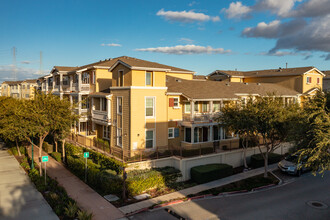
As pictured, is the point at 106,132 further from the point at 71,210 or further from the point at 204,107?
the point at 71,210

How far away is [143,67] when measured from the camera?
2439 cm

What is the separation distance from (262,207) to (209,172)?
574 cm

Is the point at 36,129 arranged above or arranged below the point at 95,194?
above

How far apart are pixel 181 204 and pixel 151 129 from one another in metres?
9.44

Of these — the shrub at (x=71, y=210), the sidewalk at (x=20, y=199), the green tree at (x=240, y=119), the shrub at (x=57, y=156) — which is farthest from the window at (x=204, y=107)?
the sidewalk at (x=20, y=199)

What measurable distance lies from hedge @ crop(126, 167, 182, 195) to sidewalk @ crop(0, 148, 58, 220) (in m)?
5.61

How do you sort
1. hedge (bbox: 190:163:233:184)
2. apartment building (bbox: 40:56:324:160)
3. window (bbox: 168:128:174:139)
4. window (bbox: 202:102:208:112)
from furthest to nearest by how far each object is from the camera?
window (bbox: 202:102:208:112)
window (bbox: 168:128:174:139)
apartment building (bbox: 40:56:324:160)
hedge (bbox: 190:163:233:184)

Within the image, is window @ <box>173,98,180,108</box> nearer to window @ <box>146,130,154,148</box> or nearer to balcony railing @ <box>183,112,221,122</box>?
balcony railing @ <box>183,112,221,122</box>

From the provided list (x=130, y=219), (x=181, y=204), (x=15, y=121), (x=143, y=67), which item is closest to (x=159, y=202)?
(x=181, y=204)

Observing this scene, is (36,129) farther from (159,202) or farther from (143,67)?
(159,202)

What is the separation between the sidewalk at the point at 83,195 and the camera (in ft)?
51.7

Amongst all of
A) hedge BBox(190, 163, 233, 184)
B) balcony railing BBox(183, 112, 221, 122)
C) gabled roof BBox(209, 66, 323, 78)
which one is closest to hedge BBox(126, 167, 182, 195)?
hedge BBox(190, 163, 233, 184)

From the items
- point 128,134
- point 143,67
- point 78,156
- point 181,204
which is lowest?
point 181,204

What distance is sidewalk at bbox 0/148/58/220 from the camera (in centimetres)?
1518
